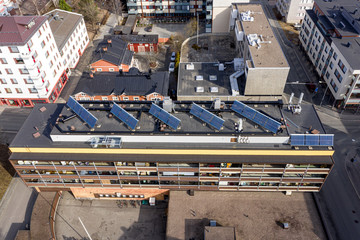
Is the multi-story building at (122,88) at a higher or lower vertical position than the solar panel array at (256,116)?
lower

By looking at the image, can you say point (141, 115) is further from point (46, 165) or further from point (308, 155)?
point (308, 155)

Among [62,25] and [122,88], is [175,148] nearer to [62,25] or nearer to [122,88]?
[122,88]

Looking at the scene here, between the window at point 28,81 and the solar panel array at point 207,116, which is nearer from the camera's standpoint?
the solar panel array at point 207,116

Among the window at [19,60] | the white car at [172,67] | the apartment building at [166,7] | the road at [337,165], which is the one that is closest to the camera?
the road at [337,165]

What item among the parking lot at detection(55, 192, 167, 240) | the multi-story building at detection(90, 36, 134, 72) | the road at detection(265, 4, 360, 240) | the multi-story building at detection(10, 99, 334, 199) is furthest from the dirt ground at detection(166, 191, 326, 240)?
the multi-story building at detection(90, 36, 134, 72)

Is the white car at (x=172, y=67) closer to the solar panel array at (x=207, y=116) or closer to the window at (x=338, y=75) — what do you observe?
the solar panel array at (x=207, y=116)

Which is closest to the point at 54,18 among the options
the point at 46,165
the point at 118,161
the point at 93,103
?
the point at 93,103

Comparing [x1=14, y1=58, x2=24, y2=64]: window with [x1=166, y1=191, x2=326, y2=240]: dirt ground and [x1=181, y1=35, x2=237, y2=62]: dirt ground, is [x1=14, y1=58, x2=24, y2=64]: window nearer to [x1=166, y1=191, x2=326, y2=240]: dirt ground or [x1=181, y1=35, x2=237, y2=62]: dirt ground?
[x1=181, y1=35, x2=237, y2=62]: dirt ground

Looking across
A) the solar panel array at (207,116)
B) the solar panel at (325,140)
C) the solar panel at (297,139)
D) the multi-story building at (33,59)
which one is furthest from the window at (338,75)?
the multi-story building at (33,59)
